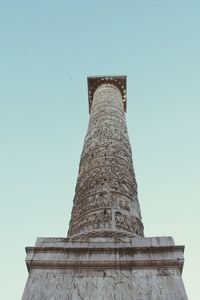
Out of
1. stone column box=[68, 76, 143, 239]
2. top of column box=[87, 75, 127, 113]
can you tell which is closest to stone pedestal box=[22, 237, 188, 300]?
stone column box=[68, 76, 143, 239]

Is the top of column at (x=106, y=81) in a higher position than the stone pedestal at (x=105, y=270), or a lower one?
higher

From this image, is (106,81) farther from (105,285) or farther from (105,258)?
(105,285)

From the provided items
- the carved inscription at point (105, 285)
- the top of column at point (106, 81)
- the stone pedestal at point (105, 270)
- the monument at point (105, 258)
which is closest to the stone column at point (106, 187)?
the monument at point (105, 258)

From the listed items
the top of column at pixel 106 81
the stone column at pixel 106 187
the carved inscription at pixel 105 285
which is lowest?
the carved inscription at pixel 105 285

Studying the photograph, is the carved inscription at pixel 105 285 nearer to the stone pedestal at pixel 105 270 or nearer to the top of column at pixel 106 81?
the stone pedestal at pixel 105 270

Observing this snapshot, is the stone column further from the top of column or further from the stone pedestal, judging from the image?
the top of column

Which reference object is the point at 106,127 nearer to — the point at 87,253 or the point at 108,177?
the point at 108,177

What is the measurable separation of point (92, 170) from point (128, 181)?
50 centimetres

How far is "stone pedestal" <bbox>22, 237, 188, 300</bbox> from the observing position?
298 cm

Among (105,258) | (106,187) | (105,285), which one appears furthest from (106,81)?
(105,285)

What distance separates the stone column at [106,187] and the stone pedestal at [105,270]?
2.02 feet

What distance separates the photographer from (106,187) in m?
4.67

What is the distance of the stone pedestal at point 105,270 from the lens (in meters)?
2.98

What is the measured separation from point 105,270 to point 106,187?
1553mm
